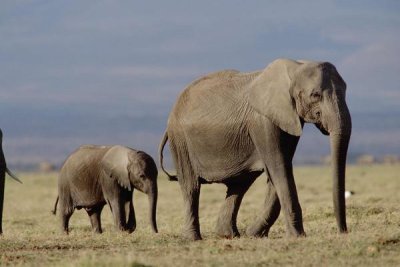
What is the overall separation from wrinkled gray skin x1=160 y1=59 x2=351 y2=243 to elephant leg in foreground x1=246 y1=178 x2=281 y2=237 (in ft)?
0.05

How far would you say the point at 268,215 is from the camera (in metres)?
16.7

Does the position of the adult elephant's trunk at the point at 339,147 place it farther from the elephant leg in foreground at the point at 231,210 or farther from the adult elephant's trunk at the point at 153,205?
the adult elephant's trunk at the point at 153,205

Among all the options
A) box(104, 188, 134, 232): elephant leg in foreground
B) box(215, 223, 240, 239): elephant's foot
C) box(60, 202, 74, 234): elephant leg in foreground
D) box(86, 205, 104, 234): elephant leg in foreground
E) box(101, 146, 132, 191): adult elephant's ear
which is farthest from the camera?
box(60, 202, 74, 234): elephant leg in foreground

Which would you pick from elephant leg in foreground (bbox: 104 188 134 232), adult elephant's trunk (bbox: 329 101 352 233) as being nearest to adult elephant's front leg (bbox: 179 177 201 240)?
adult elephant's trunk (bbox: 329 101 352 233)

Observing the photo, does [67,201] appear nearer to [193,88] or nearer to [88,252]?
[193,88]

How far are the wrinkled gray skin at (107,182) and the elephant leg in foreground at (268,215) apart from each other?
4.53 meters

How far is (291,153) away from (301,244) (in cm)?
190

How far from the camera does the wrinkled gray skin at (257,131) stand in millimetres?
15102

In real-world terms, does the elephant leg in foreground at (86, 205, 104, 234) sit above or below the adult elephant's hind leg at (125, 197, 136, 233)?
below

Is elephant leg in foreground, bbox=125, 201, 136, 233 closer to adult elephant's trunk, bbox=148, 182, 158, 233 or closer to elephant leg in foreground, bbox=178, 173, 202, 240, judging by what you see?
adult elephant's trunk, bbox=148, 182, 158, 233

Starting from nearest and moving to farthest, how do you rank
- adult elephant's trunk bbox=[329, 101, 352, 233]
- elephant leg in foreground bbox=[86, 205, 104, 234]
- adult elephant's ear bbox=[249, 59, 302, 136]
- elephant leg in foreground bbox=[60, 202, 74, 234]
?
1. adult elephant's trunk bbox=[329, 101, 352, 233]
2. adult elephant's ear bbox=[249, 59, 302, 136]
3. elephant leg in foreground bbox=[86, 205, 104, 234]
4. elephant leg in foreground bbox=[60, 202, 74, 234]

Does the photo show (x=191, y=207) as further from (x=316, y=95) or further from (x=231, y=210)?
(x=316, y=95)

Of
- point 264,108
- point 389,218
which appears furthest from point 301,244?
point 389,218

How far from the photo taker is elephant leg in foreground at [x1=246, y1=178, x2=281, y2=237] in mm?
16578
